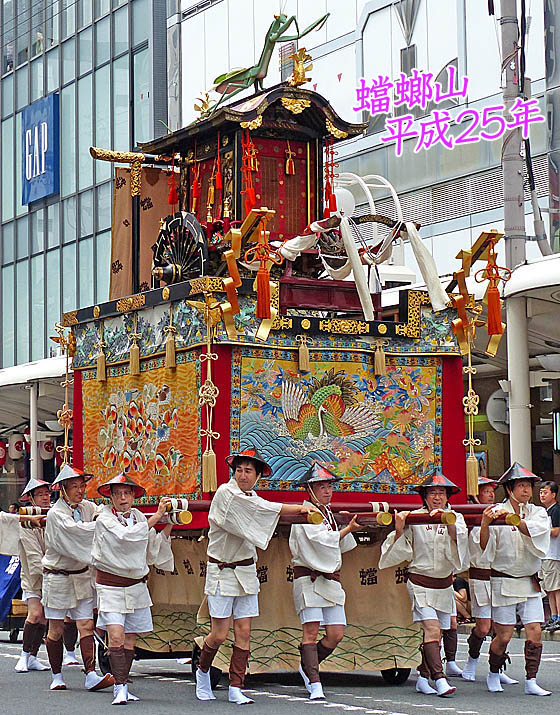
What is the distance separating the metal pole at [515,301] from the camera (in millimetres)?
17562

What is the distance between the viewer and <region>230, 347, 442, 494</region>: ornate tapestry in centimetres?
1189

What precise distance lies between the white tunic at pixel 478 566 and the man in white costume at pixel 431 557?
0.24m

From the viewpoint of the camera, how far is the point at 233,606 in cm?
1059

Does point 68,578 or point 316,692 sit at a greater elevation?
point 68,578

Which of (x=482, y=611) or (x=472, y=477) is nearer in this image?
(x=482, y=611)

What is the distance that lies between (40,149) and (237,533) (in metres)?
28.4

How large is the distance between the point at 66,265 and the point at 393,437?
25.3m

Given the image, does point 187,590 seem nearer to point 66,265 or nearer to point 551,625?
point 551,625

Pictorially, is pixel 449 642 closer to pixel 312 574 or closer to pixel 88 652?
pixel 312 574

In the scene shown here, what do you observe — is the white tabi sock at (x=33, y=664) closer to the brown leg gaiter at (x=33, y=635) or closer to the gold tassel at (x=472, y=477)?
the brown leg gaiter at (x=33, y=635)

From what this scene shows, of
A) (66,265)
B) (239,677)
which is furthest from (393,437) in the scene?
(66,265)

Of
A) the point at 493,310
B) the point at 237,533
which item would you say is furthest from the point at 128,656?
the point at 493,310

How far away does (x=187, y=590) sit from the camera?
476 inches

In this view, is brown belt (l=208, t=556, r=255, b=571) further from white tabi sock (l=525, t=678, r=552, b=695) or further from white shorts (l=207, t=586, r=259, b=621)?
white tabi sock (l=525, t=678, r=552, b=695)
